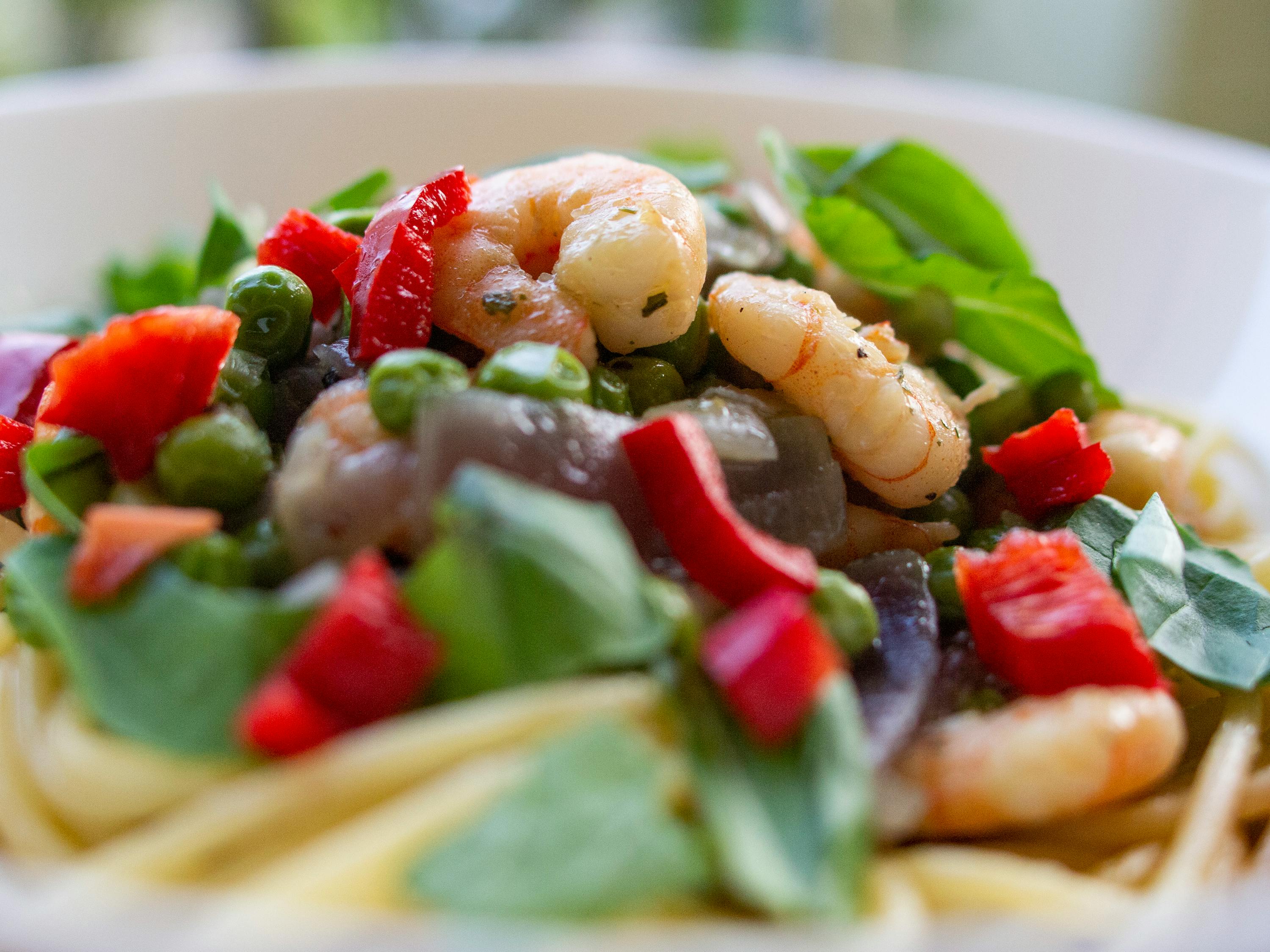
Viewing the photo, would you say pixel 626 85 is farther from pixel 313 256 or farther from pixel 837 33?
pixel 837 33

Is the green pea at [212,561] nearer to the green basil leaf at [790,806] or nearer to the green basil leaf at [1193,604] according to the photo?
the green basil leaf at [790,806]

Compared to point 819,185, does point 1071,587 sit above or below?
below

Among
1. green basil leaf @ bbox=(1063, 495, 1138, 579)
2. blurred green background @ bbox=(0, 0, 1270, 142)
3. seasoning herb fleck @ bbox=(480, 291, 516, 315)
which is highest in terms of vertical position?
seasoning herb fleck @ bbox=(480, 291, 516, 315)

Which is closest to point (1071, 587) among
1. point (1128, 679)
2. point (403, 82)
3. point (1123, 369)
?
point (1128, 679)

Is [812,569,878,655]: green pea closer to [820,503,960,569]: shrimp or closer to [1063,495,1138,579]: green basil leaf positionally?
[820,503,960,569]: shrimp

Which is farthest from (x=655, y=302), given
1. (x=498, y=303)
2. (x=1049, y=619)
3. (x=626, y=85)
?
(x=626, y=85)

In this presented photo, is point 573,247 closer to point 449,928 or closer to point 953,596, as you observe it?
point 953,596

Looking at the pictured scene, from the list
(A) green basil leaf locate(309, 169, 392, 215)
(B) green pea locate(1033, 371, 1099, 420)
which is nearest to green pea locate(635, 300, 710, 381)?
(B) green pea locate(1033, 371, 1099, 420)
